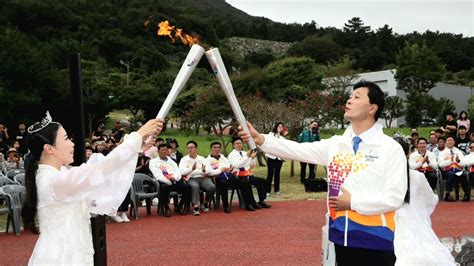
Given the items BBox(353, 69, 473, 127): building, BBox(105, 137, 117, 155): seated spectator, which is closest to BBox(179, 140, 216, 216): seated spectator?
Answer: BBox(105, 137, 117, 155): seated spectator

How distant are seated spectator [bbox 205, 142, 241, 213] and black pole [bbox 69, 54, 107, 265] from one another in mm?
7860

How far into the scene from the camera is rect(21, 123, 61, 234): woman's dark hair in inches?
145

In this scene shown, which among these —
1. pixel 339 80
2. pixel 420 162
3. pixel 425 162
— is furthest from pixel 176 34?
pixel 339 80

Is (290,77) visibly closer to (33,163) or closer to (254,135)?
(254,135)

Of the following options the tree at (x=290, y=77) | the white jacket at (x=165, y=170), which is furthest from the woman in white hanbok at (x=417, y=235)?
the tree at (x=290, y=77)

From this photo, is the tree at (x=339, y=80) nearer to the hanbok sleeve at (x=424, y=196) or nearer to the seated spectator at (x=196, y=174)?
the seated spectator at (x=196, y=174)

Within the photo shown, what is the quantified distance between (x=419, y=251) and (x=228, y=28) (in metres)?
94.9

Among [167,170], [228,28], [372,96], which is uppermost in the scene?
[228,28]

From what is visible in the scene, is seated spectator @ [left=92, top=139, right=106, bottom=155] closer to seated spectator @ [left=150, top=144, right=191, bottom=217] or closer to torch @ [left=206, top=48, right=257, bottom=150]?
seated spectator @ [left=150, top=144, right=191, bottom=217]

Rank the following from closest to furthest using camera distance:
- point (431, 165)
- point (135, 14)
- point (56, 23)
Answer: point (431, 165)
point (56, 23)
point (135, 14)

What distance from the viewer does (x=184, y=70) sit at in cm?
390

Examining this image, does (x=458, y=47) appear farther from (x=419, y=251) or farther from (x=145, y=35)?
(x=419, y=251)

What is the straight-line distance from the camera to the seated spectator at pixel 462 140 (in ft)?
46.4

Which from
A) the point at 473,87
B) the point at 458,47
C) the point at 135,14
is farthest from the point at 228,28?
the point at 473,87
